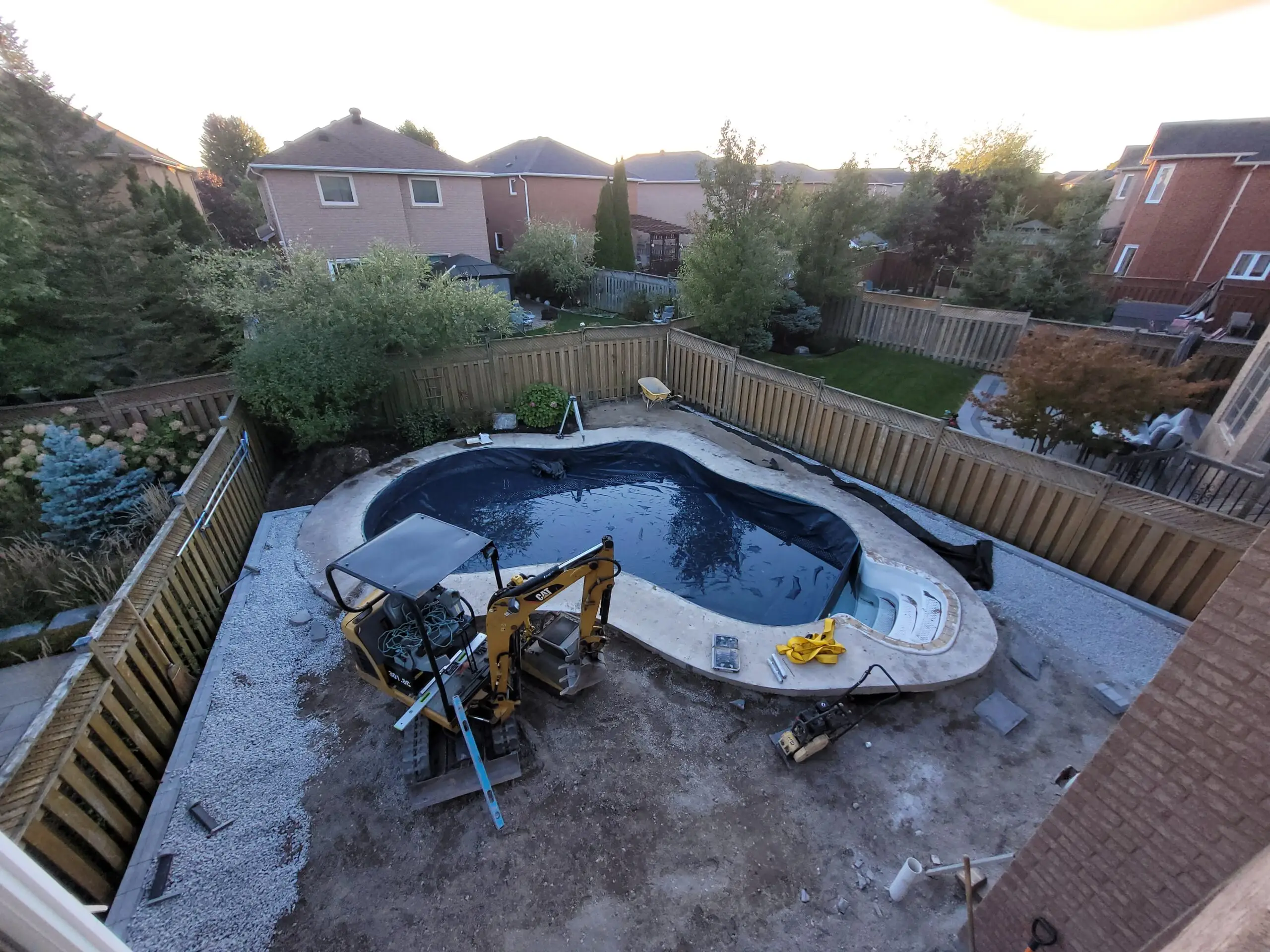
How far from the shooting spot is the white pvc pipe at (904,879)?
416cm

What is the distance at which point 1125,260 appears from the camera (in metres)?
21.7

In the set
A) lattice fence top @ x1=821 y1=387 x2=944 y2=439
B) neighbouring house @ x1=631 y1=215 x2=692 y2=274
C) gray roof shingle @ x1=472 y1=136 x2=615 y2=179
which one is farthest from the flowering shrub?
gray roof shingle @ x1=472 y1=136 x2=615 y2=179

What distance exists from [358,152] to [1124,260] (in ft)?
100

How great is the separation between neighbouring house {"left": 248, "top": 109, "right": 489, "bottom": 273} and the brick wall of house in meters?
20.1

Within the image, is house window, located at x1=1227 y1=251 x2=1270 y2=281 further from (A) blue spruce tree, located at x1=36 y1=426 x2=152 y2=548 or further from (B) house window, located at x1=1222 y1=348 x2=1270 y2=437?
(A) blue spruce tree, located at x1=36 y1=426 x2=152 y2=548

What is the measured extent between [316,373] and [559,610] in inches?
260

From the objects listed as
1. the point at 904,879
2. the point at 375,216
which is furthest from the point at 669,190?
the point at 904,879

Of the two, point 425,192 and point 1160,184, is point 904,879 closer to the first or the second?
point 425,192

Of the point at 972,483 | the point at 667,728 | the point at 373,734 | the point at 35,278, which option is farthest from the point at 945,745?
the point at 35,278

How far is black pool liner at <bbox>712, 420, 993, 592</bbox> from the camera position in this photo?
25.4 feet

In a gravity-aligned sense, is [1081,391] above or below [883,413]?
above

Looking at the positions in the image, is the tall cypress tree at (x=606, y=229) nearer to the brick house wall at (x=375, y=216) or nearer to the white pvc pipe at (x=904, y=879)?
the brick house wall at (x=375, y=216)

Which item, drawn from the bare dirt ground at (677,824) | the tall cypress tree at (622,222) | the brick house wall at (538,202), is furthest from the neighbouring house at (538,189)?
the bare dirt ground at (677,824)

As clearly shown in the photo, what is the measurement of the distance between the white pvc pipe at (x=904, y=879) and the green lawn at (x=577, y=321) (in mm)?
16795
